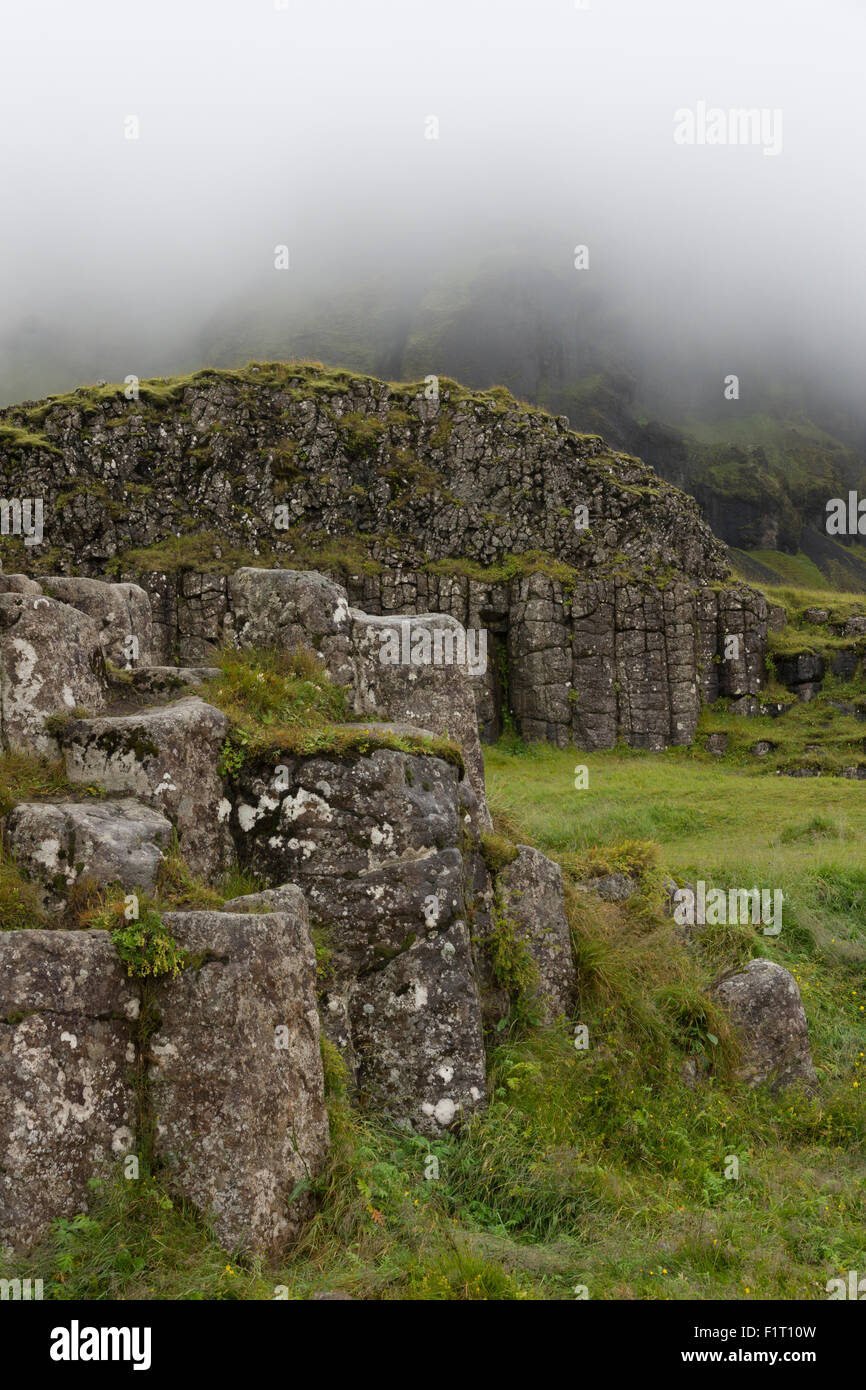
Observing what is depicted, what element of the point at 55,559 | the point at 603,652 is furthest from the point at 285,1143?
the point at 55,559

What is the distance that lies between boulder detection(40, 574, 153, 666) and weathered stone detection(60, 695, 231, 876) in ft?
7.11

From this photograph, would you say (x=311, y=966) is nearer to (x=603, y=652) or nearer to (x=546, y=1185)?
(x=546, y=1185)

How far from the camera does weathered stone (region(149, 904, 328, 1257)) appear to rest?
237 inches

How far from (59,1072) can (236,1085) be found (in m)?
1.12

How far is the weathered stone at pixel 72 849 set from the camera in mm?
6945

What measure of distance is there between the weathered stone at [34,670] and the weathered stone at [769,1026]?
7.90 m

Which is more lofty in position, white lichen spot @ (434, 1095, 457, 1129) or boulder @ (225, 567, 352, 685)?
boulder @ (225, 567, 352, 685)

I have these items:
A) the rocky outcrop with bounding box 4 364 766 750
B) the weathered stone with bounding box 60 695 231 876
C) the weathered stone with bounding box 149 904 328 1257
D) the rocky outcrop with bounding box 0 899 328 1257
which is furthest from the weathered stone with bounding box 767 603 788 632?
the rocky outcrop with bounding box 0 899 328 1257

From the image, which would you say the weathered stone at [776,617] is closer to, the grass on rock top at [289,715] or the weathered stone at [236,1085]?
the grass on rock top at [289,715]

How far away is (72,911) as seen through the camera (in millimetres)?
6816

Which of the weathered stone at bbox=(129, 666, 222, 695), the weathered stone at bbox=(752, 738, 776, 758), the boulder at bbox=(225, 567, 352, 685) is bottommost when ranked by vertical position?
the weathered stone at bbox=(752, 738, 776, 758)

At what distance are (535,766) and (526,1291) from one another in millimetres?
31563

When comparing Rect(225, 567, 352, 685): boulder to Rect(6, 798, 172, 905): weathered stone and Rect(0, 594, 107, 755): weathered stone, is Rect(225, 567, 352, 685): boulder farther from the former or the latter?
Rect(6, 798, 172, 905): weathered stone

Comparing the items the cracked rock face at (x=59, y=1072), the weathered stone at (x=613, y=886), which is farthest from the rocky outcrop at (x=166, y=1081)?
the weathered stone at (x=613, y=886)
